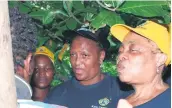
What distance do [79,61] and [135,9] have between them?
929mm

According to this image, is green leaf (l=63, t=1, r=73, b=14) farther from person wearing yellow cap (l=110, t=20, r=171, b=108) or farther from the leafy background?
person wearing yellow cap (l=110, t=20, r=171, b=108)

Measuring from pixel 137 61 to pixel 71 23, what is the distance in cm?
89

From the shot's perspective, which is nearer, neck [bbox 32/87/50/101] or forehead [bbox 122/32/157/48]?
forehead [bbox 122/32/157/48]

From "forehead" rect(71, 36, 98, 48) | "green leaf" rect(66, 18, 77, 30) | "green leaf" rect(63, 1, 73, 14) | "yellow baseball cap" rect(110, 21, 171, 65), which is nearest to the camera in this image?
"yellow baseball cap" rect(110, 21, 171, 65)

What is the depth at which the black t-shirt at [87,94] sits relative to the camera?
2.67m

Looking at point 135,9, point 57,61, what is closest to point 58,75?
point 57,61

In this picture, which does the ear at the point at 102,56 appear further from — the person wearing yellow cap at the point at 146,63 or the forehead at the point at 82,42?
the person wearing yellow cap at the point at 146,63

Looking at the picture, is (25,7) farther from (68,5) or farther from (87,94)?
(87,94)

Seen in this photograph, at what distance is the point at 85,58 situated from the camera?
2.92 meters

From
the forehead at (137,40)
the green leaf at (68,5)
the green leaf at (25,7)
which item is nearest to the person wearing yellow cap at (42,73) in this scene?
the green leaf at (25,7)

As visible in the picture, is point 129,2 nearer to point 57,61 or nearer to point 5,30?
point 5,30

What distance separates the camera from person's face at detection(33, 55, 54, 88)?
3500 mm

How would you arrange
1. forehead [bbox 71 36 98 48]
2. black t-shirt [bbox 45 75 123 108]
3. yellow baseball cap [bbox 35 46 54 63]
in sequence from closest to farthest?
black t-shirt [bbox 45 75 123 108] < forehead [bbox 71 36 98 48] < yellow baseball cap [bbox 35 46 54 63]

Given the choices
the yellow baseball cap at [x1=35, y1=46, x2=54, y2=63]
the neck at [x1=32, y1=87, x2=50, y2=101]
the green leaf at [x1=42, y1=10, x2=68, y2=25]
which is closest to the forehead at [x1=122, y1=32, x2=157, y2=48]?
the green leaf at [x1=42, y1=10, x2=68, y2=25]
